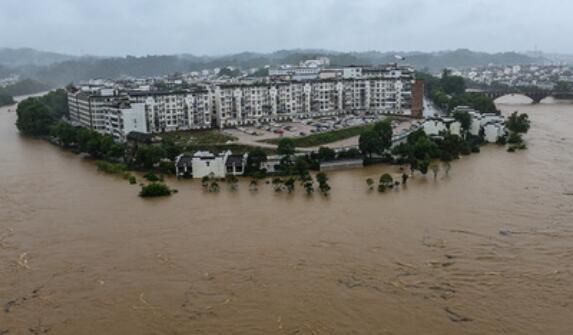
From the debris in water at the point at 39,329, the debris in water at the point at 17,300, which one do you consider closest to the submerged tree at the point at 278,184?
the debris in water at the point at 17,300

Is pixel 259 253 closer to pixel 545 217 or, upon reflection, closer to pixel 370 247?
pixel 370 247

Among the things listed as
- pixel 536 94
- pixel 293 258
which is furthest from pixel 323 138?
pixel 536 94

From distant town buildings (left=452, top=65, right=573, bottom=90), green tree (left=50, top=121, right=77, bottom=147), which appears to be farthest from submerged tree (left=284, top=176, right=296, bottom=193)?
distant town buildings (left=452, top=65, right=573, bottom=90)

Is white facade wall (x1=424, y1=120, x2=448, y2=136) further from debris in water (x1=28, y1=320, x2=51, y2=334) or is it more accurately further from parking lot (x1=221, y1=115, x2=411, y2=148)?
debris in water (x1=28, y1=320, x2=51, y2=334)

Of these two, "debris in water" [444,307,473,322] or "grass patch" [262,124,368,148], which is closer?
"debris in water" [444,307,473,322]

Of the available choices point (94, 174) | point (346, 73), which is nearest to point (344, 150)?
point (94, 174)

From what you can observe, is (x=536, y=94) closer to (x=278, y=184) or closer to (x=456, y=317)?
(x=278, y=184)
